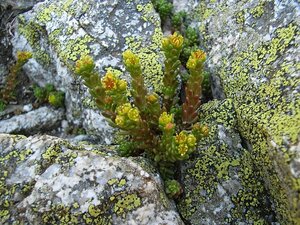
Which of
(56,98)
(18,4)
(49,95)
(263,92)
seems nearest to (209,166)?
(263,92)

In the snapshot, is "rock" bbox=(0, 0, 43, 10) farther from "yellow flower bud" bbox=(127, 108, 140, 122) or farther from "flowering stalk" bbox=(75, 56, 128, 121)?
"yellow flower bud" bbox=(127, 108, 140, 122)

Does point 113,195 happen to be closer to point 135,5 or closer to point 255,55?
point 255,55

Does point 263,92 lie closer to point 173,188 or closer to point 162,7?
point 173,188

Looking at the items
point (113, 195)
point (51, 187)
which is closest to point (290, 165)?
point (113, 195)

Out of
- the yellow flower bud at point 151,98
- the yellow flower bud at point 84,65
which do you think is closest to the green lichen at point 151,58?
the yellow flower bud at point 151,98

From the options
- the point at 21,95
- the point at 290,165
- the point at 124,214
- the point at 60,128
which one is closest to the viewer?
the point at 290,165

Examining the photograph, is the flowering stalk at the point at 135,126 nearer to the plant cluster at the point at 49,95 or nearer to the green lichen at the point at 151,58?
the green lichen at the point at 151,58

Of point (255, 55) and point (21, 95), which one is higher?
point (255, 55)

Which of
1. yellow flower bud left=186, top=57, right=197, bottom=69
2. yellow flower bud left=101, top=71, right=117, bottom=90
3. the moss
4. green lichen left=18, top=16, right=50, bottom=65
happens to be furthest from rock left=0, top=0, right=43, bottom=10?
yellow flower bud left=186, top=57, right=197, bottom=69
